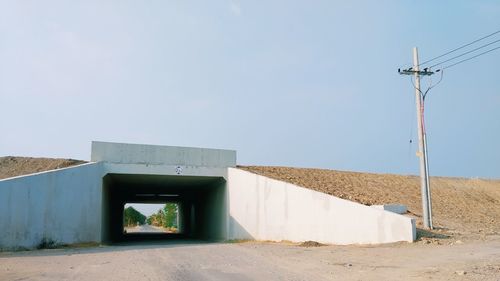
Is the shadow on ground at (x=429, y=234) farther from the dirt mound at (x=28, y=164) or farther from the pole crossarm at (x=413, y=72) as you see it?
the dirt mound at (x=28, y=164)

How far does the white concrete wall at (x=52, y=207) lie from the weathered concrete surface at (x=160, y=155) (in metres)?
1.04

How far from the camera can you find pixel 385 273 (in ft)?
35.3

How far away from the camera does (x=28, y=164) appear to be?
27.8 m

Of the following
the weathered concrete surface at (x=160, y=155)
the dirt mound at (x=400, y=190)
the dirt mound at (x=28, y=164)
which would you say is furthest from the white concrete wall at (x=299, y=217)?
the dirt mound at (x=28, y=164)

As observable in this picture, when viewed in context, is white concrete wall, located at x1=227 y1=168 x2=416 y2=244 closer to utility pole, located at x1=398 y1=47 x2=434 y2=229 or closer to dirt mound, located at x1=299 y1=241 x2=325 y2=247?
dirt mound, located at x1=299 y1=241 x2=325 y2=247

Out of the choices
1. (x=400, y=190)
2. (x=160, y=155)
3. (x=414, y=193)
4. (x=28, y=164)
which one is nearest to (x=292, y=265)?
(x=160, y=155)

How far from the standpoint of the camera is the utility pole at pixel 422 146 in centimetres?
2103

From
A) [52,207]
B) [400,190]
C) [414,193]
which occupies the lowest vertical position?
[52,207]

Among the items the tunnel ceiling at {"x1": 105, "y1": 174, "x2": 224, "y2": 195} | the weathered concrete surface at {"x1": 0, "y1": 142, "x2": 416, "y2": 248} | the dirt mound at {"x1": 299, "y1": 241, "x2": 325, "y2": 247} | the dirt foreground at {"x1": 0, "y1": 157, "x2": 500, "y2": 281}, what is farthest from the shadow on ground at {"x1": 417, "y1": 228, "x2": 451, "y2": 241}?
the tunnel ceiling at {"x1": 105, "y1": 174, "x2": 224, "y2": 195}

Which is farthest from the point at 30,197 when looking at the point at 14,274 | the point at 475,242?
the point at 475,242

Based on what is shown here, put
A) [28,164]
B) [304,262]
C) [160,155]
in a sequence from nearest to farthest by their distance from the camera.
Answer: [304,262] → [160,155] → [28,164]

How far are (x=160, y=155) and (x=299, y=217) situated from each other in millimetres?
8614

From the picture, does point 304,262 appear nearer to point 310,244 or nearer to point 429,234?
point 310,244

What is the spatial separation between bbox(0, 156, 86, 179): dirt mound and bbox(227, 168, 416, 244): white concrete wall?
9.44 metres
